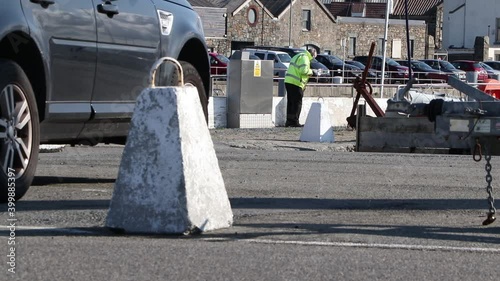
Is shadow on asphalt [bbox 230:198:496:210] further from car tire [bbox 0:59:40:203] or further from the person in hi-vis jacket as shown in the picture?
the person in hi-vis jacket

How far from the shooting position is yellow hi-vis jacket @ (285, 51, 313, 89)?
947 inches

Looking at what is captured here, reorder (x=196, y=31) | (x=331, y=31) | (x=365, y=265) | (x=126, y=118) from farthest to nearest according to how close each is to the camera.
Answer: (x=331, y=31) < (x=196, y=31) < (x=126, y=118) < (x=365, y=265)

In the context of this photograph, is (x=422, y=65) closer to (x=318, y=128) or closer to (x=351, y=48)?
(x=351, y=48)

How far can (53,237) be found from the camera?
20.9 feet

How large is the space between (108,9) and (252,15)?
69649 millimetres

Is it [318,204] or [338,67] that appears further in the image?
[338,67]

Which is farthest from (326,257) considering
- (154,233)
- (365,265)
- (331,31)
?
(331,31)

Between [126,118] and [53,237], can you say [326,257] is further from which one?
[126,118]

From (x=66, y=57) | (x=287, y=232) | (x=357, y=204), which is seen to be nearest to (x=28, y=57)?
(x=66, y=57)

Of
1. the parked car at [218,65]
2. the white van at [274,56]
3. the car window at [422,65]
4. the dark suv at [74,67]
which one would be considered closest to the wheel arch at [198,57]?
the dark suv at [74,67]

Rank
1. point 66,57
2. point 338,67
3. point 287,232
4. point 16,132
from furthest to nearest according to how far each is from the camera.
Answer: point 338,67, point 66,57, point 16,132, point 287,232

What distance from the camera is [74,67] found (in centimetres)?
819

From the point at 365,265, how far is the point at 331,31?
7745 centimetres

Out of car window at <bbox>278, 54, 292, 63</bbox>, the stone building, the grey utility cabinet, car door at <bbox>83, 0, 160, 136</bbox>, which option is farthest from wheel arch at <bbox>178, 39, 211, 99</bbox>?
the stone building
